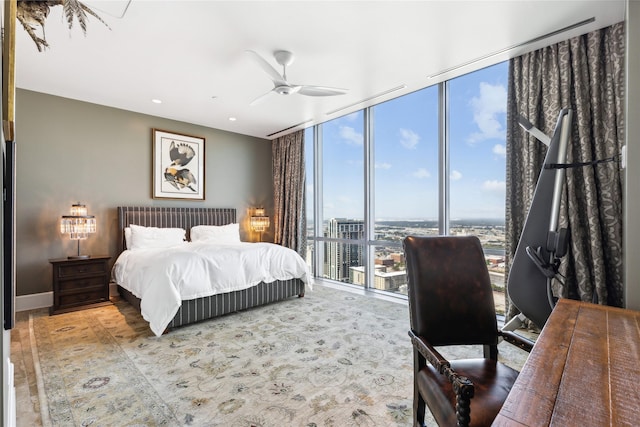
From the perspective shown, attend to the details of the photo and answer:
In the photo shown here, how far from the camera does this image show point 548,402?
0.69m

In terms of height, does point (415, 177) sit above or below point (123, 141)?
below

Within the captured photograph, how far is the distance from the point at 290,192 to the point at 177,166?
2.04 meters

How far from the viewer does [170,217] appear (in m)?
4.86

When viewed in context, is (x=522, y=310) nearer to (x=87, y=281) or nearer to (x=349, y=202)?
(x=349, y=202)

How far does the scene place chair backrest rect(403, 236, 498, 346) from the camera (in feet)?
4.65

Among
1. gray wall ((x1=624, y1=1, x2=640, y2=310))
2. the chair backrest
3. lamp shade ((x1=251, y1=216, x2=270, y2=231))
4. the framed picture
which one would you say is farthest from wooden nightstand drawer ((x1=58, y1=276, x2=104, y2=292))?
gray wall ((x1=624, y1=1, x2=640, y2=310))

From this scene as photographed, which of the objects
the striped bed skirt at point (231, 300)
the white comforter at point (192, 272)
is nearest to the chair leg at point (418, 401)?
the white comforter at point (192, 272)

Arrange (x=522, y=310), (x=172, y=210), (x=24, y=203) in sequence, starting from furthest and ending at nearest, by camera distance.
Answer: (x=172, y=210) < (x=24, y=203) < (x=522, y=310)

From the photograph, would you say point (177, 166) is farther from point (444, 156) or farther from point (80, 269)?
point (444, 156)

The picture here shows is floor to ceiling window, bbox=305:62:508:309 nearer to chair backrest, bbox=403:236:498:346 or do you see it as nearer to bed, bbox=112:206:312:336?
bed, bbox=112:206:312:336

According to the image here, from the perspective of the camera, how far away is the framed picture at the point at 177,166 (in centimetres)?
480

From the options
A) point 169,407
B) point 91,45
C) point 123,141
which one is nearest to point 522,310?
point 169,407

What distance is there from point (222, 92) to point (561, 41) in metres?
3.70

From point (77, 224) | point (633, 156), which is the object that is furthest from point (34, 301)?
point (633, 156)
